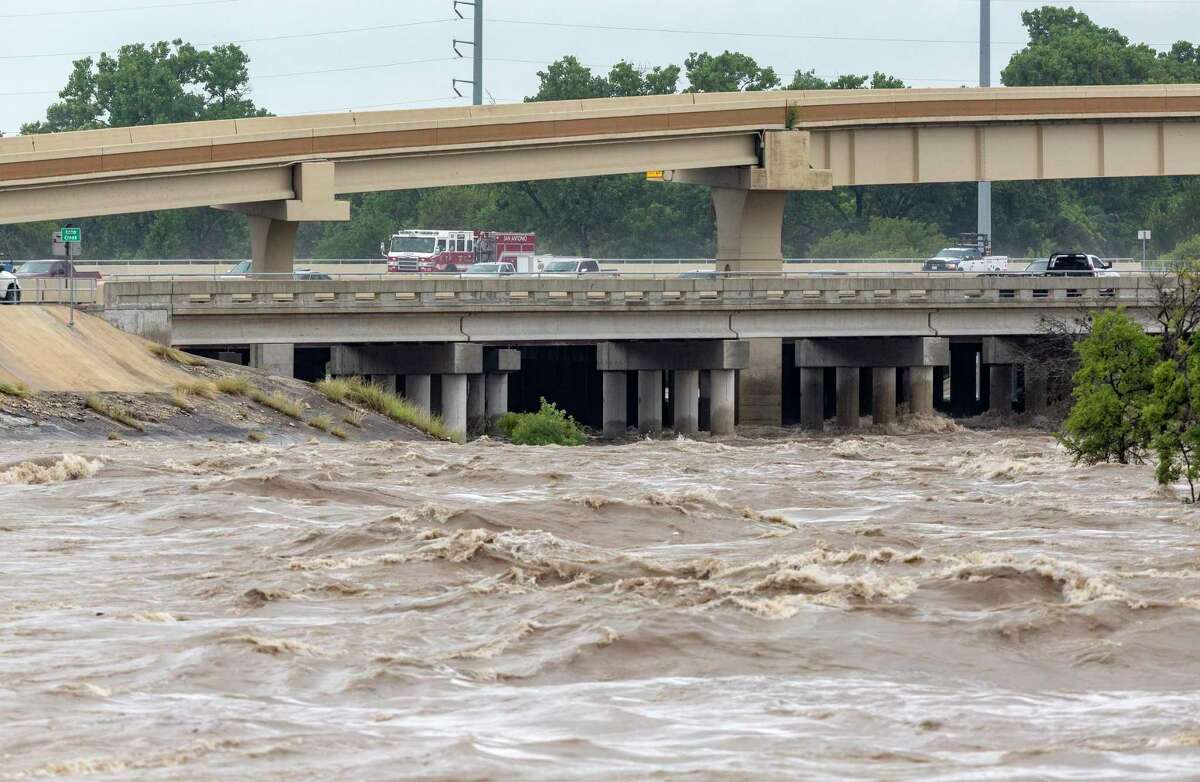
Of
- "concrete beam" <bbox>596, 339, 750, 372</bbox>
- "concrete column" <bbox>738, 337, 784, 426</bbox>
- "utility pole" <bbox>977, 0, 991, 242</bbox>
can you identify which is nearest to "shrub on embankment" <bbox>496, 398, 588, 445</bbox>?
"concrete beam" <bbox>596, 339, 750, 372</bbox>

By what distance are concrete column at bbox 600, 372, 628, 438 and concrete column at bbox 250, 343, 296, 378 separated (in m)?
10.5

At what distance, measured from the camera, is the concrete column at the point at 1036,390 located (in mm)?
60463

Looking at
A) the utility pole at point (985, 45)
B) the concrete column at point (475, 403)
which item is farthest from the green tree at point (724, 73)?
the concrete column at point (475, 403)

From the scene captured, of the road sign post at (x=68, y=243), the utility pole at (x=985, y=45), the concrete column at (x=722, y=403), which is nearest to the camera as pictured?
the road sign post at (x=68, y=243)

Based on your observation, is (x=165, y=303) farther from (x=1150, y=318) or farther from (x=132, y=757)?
(x=132, y=757)

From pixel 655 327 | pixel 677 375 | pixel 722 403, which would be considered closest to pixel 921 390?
pixel 722 403

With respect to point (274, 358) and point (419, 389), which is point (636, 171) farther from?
point (274, 358)

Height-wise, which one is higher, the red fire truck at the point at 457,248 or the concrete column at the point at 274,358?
the red fire truck at the point at 457,248

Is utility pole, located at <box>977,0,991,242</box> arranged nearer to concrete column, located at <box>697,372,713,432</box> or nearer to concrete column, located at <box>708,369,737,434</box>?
concrete column, located at <box>697,372,713,432</box>

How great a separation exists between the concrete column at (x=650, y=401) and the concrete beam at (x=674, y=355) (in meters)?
0.55

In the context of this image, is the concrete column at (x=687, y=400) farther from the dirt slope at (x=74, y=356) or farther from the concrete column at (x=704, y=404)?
the dirt slope at (x=74, y=356)

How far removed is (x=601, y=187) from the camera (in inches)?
4808

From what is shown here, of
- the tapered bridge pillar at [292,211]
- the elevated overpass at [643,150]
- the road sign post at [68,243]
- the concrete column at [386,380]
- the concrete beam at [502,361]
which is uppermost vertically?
the elevated overpass at [643,150]

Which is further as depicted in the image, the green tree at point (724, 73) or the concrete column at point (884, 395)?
the green tree at point (724, 73)
